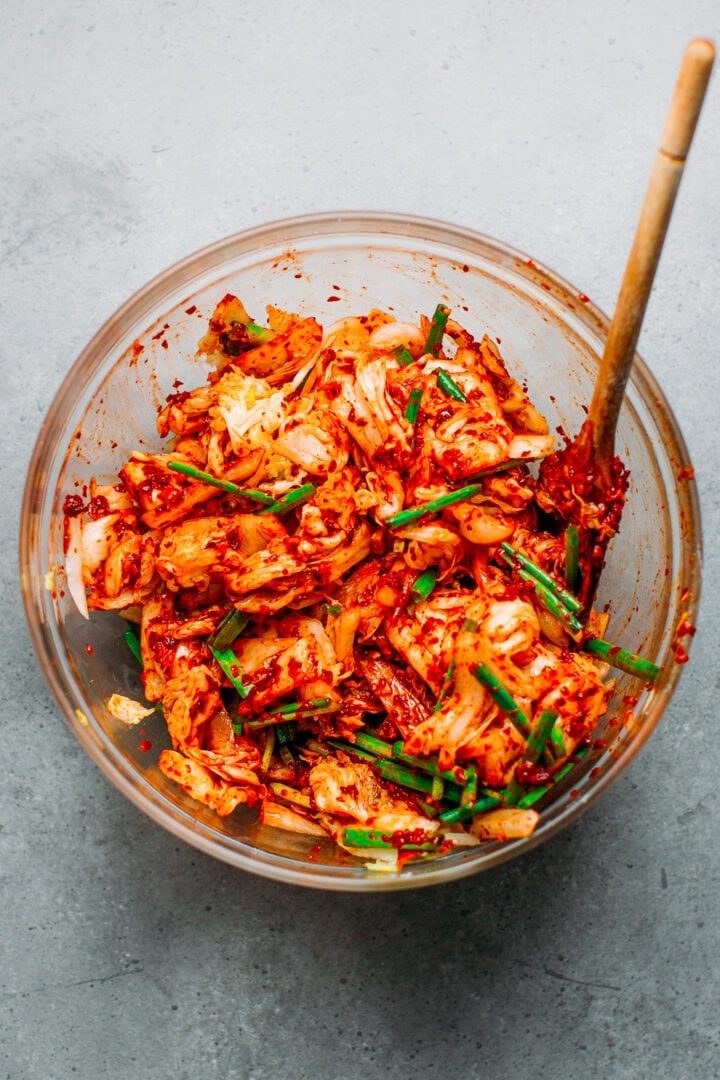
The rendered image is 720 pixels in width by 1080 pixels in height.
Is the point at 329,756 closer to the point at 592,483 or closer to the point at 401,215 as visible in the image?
the point at 592,483


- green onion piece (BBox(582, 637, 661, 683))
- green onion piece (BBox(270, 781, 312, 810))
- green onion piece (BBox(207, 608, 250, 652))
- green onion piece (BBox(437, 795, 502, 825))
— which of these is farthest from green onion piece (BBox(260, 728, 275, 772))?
green onion piece (BBox(582, 637, 661, 683))

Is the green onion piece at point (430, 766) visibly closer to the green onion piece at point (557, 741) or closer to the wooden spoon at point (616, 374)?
the green onion piece at point (557, 741)

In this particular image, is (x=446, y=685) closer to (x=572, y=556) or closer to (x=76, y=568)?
(x=572, y=556)

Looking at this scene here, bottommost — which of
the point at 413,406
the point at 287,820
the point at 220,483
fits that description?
the point at 287,820

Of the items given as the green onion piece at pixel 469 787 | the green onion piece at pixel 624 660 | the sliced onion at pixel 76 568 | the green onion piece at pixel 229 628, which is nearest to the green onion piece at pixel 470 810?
the green onion piece at pixel 469 787

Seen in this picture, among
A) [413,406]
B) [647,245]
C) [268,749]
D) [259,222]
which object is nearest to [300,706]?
[268,749]

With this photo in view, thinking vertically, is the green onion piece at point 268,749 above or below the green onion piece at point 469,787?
below
